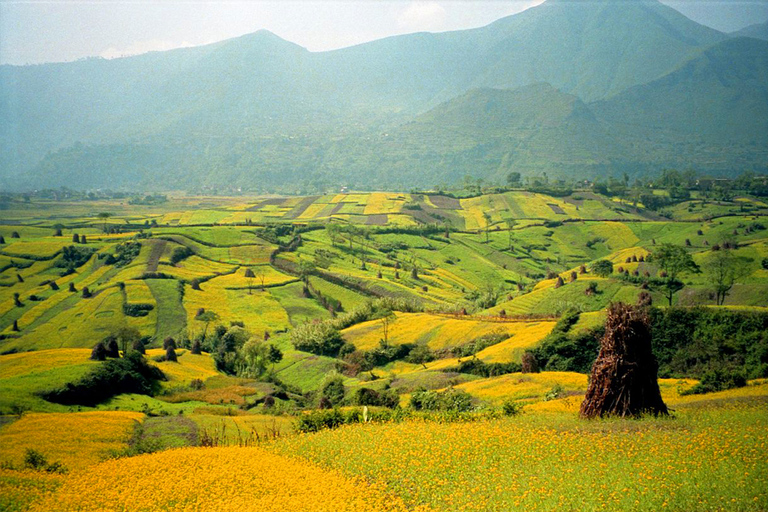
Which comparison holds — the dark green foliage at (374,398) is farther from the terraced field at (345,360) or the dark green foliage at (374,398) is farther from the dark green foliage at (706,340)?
the dark green foliage at (706,340)

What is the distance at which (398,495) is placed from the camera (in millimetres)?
22656

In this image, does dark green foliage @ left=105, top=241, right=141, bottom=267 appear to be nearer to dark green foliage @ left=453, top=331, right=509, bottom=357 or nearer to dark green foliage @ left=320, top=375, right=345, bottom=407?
dark green foliage @ left=320, top=375, right=345, bottom=407

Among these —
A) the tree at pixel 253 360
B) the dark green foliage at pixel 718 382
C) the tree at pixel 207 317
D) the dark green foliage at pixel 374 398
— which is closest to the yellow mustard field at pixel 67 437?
the dark green foliage at pixel 374 398

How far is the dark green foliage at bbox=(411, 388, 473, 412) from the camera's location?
4588 centimetres

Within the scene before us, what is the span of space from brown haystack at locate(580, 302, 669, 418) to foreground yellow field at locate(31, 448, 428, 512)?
14236 mm

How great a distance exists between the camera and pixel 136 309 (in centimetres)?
11319

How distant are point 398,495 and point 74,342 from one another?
312 feet

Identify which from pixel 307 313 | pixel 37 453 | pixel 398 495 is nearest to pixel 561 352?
pixel 398 495

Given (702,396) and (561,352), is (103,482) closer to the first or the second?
(702,396)

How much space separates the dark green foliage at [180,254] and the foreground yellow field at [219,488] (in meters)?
122

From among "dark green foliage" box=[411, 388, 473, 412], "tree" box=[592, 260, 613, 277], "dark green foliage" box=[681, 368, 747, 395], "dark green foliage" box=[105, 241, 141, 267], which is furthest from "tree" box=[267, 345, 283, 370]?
"dark green foliage" box=[105, 241, 141, 267]

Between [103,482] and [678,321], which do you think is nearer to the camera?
[103,482]

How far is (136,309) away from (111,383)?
58.1m

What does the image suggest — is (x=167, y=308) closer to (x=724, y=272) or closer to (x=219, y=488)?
(x=219, y=488)
